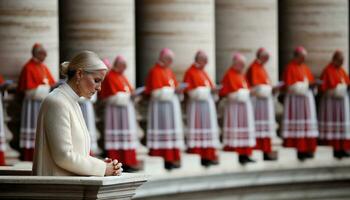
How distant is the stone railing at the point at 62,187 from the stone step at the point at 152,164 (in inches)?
494

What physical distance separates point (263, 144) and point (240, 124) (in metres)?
1.02

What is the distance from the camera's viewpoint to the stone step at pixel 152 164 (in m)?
23.6

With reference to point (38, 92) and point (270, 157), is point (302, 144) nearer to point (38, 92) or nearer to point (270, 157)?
point (270, 157)

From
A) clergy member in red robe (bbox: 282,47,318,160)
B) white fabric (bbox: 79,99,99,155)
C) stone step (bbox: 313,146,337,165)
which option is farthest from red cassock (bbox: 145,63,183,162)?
stone step (bbox: 313,146,337,165)

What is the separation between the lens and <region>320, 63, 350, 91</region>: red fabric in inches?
1112

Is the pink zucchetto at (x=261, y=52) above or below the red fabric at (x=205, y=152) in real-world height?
above

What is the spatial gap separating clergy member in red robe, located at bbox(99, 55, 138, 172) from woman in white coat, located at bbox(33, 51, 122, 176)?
1209 centimetres

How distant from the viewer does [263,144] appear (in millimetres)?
26922

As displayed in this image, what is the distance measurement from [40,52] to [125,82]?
154 cm

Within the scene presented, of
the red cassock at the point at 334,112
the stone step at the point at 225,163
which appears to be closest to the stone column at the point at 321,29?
the red cassock at the point at 334,112

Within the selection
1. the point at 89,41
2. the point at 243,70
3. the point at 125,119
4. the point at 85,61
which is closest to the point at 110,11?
the point at 89,41

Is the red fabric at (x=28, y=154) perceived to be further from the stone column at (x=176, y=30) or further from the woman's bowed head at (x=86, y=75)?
the woman's bowed head at (x=86, y=75)

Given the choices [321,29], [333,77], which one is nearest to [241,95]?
[333,77]

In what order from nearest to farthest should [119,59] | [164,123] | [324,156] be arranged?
[119,59]
[164,123]
[324,156]
